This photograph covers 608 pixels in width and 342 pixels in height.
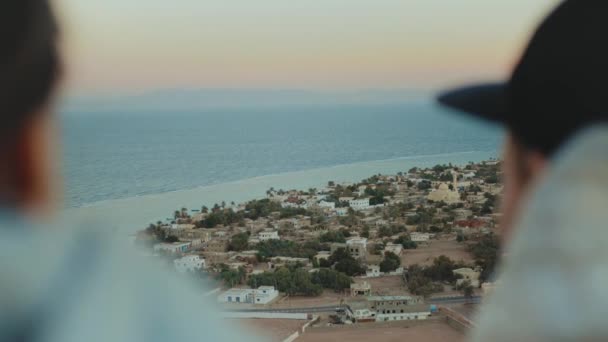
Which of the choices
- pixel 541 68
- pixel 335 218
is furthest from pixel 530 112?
pixel 335 218

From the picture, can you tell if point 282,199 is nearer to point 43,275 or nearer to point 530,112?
point 530,112

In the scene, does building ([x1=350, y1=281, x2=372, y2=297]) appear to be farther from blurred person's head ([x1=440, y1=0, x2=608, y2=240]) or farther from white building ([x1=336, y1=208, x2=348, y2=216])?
blurred person's head ([x1=440, y1=0, x2=608, y2=240])

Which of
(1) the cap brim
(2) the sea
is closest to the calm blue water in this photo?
(2) the sea

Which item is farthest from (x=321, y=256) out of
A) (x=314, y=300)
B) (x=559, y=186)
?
(x=559, y=186)

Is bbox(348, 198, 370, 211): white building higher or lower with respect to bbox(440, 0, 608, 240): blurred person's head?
lower

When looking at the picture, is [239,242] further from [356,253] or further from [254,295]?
[356,253]
